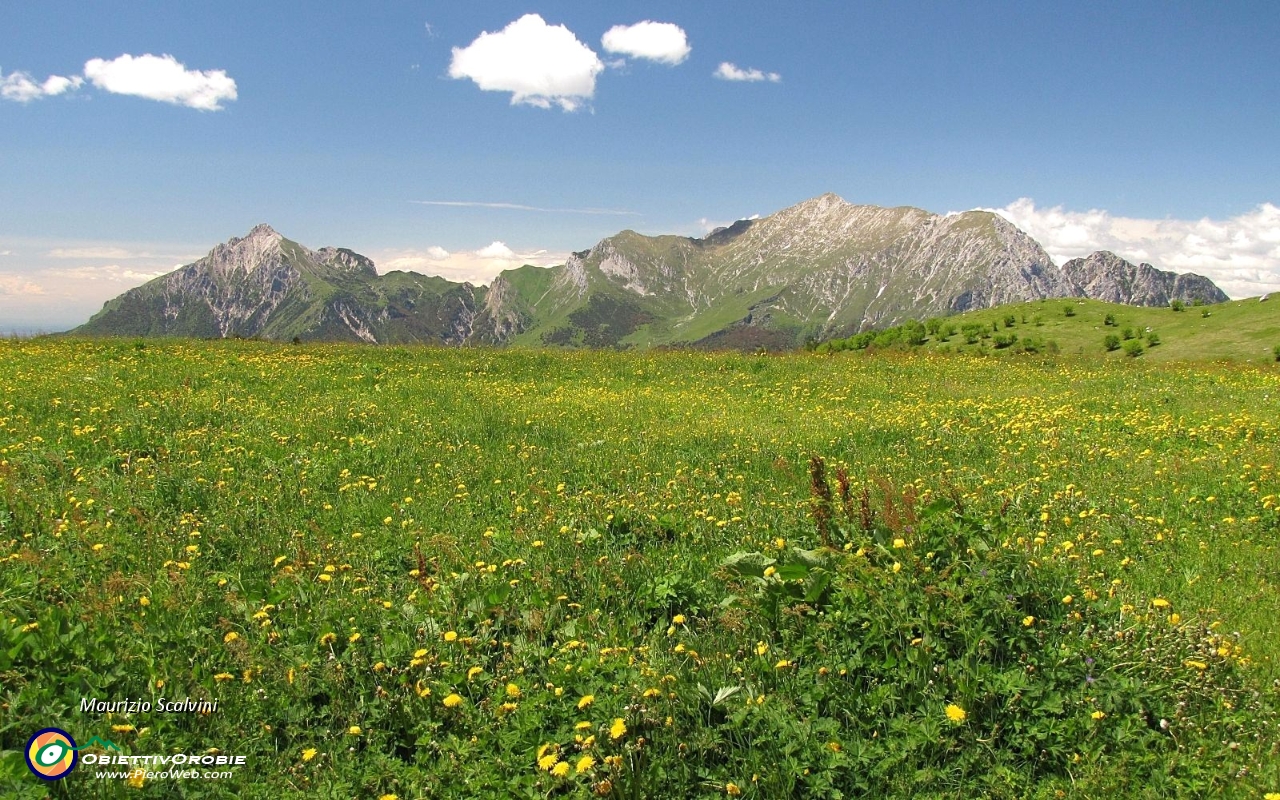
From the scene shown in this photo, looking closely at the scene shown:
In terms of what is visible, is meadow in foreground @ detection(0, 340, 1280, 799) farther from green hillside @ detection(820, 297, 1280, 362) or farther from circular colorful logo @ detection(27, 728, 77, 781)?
green hillside @ detection(820, 297, 1280, 362)

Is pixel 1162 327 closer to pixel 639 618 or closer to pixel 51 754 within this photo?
pixel 639 618

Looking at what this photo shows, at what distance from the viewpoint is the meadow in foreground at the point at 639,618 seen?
411 cm

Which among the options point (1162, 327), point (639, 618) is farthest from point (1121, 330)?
point (639, 618)

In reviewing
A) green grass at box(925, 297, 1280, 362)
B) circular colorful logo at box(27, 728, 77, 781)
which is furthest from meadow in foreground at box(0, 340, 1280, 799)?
green grass at box(925, 297, 1280, 362)

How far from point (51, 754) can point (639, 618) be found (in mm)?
3753

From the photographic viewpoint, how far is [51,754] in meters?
3.82

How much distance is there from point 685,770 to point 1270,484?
31.8 feet

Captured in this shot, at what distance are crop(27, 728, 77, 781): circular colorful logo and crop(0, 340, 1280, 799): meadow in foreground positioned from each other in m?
0.09

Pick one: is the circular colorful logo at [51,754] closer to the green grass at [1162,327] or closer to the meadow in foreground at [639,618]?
the meadow in foreground at [639,618]

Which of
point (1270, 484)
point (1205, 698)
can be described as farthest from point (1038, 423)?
point (1205, 698)

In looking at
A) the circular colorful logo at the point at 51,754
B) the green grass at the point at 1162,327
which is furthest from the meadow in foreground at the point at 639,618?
the green grass at the point at 1162,327

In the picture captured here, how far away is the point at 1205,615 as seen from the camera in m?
5.75

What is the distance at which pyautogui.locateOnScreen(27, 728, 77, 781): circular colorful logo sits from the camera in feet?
12.2

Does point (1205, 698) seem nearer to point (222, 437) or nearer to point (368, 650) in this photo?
point (368, 650)
